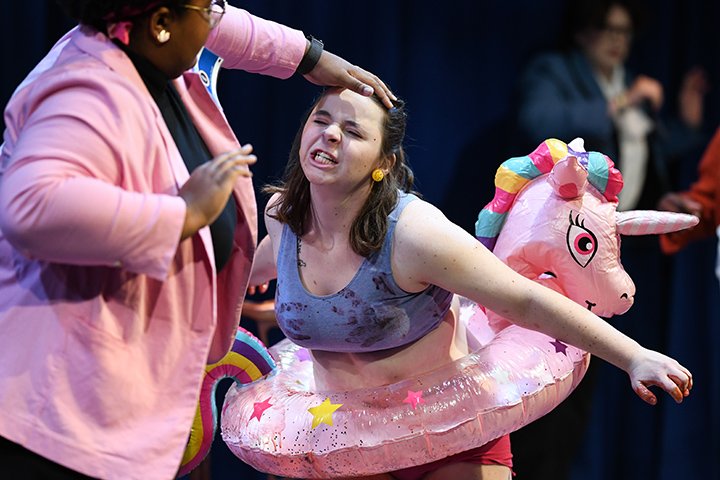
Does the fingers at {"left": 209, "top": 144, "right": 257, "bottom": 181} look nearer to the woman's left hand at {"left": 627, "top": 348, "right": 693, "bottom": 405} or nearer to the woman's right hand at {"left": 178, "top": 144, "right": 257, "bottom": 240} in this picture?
the woman's right hand at {"left": 178, "top": 144, "right": 257, "bottom": 240}

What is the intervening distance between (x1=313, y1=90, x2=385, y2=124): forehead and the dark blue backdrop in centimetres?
107

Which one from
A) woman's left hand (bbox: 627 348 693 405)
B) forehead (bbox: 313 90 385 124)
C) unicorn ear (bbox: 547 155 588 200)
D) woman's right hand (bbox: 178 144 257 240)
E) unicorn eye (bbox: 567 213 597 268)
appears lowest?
woman's left hand (bbox: 627 348 693 405)

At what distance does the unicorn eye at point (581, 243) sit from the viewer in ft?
7.00

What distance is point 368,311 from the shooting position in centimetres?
197

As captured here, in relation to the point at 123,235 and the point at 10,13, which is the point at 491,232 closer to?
the point at 123,235

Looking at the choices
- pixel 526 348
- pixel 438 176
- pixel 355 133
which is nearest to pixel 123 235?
pixel 355 133

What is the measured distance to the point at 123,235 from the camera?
133cm

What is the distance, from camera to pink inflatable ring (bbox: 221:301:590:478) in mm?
1969

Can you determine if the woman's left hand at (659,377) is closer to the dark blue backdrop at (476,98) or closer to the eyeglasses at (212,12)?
the eyeglasses at (212,12)

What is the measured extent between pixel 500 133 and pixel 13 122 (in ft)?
8.32

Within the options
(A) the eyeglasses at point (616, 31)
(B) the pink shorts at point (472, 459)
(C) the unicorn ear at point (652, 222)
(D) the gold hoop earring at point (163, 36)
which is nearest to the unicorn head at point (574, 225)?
(C) the unicorn ear at point (652, 222)

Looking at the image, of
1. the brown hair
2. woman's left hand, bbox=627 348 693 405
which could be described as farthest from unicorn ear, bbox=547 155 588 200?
woman's left hand, bbox=627 348 693 405

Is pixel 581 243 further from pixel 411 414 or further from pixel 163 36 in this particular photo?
pixel 163 36

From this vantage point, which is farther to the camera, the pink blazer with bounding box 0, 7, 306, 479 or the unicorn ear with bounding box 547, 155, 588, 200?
the unicorn ear with bounding box 547, 155, 588, 200
